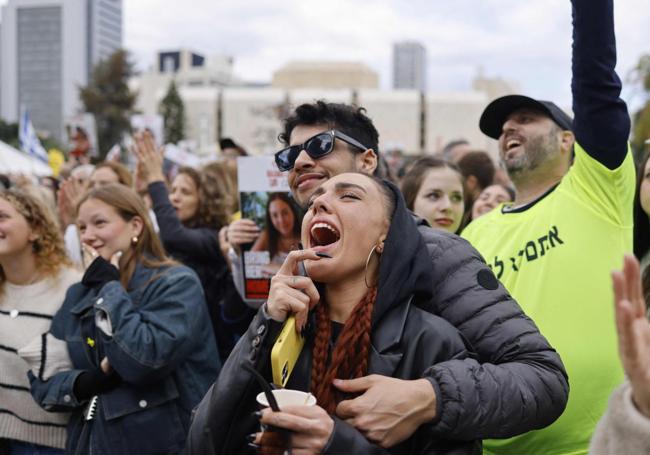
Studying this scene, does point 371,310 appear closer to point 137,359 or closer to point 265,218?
point 137,359

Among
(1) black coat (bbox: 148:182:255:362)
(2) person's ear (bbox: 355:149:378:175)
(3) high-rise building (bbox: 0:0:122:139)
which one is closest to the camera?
(2) person's ear (bbox: 355:149:378:175)

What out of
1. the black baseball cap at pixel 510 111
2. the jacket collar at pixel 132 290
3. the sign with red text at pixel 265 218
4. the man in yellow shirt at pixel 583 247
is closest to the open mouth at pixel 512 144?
the black baseball cap at pixel 510 111

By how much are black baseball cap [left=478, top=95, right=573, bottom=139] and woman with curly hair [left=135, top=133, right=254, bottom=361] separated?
1.67 metres

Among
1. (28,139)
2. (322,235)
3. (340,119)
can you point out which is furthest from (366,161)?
(28,139)

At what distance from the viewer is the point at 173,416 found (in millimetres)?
3004

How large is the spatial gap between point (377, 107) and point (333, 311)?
283 feet

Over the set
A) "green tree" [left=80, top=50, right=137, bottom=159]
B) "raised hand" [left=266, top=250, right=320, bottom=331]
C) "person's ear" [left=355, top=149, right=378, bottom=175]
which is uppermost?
"green tree" [left=80, top=50, right=137, bottom=159]

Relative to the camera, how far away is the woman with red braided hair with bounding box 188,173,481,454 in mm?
1776

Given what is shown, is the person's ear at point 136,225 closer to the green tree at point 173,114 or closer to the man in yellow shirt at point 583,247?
the man in yellow shirt at point 583,247

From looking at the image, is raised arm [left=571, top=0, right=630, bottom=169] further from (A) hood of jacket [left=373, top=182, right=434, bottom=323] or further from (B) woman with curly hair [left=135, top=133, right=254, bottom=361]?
(B) woman with curly hair [left=135, top=133, right=254, bottom=361]

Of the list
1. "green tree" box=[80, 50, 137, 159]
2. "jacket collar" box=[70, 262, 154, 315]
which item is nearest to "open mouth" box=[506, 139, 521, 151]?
"jacket collar" box=[70, 262, 154, 315]

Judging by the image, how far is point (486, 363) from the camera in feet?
5.89

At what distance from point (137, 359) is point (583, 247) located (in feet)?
5.93

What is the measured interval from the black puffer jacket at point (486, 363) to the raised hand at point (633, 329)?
0.46 m
